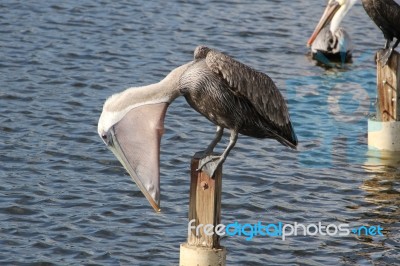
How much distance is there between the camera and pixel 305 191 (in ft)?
30.3

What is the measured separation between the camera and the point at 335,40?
45.4ft

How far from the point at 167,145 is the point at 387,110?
7.03ft

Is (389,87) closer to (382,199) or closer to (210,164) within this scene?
(382,199)

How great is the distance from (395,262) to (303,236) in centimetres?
81

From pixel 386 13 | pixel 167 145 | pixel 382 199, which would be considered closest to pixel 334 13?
Result: pixel 386 13

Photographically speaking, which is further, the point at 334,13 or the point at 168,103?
the point at 334,13

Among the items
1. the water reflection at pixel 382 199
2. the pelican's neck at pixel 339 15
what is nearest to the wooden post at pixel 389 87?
the water reflection at pixel 382 199

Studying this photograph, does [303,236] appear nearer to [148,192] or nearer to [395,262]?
[395,262]

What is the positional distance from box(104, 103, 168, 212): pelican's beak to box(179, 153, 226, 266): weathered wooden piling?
0.23 m

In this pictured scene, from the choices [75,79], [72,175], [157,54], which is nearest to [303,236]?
[72,175]

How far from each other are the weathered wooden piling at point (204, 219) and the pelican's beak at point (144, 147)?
0.77ft

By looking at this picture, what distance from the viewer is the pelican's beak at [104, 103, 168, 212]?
6137 millimetres

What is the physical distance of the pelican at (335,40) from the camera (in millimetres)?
13758

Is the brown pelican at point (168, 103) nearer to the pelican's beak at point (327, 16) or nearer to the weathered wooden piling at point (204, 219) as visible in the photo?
the weathered wooden piling at point (204, 219)
